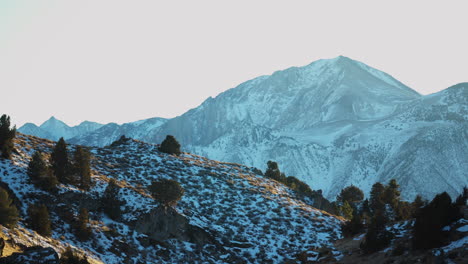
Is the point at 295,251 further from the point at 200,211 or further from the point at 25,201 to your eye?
the point at 25,201

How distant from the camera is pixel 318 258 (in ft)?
120

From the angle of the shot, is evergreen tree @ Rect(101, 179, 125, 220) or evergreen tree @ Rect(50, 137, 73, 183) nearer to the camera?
evergreen tree @ Rect(101, 179, 125, 220)

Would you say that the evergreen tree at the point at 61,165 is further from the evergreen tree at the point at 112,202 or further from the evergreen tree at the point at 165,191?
the evergreen tree at the point at 165,191

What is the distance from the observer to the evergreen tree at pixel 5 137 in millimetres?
40562

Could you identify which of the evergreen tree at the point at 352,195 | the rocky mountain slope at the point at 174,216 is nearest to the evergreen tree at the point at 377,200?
the rocky mountain slope at the point at 174,216

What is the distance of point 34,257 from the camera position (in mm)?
21953

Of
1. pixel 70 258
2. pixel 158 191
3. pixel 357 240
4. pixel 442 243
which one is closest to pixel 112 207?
pixel 158 191

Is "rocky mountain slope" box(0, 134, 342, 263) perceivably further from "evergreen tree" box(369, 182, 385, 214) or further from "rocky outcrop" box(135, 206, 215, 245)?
"evergreen tree" box(369, 182, 385, 214)

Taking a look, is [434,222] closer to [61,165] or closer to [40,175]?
[40,175]

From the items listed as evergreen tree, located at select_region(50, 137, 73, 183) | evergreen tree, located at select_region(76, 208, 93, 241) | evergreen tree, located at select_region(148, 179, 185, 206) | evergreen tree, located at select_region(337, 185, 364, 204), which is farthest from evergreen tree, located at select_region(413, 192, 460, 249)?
evergreen tree, located at select_region(337, 185, 364, 204)

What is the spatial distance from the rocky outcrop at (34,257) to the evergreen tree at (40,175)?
55.6ft

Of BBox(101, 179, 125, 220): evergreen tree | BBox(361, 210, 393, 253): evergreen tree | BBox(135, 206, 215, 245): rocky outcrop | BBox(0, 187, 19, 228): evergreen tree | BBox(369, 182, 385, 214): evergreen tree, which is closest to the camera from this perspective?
BBox(0, 187, 19, 228): evergreen tree

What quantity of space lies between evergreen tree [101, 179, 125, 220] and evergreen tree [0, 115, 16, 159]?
10441 millimetres

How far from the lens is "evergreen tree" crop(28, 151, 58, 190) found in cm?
3853
